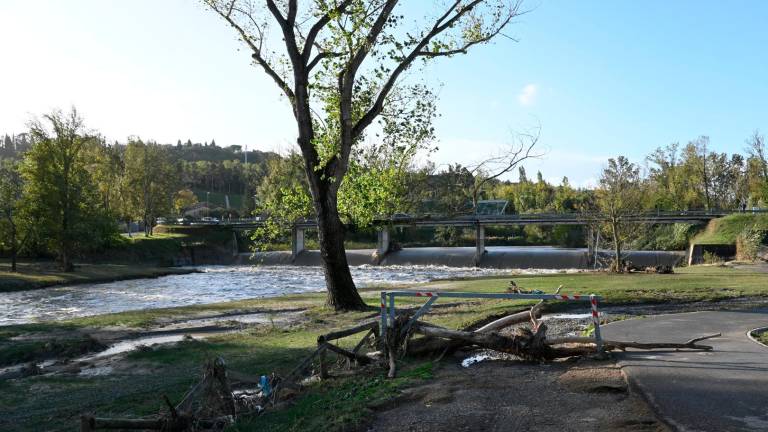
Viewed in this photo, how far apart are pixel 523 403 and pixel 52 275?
5354 centimetres

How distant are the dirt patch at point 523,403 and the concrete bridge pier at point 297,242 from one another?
7351 centimetres

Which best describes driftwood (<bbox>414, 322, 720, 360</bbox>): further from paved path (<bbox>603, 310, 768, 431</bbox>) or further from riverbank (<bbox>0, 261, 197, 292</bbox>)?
riverbank (<bbox>0, 261, 197, 292</bbox>)

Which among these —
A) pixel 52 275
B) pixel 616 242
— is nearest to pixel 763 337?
pixel 616 242

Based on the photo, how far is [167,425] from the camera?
8969mm

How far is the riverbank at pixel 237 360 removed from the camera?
1025 centimetres

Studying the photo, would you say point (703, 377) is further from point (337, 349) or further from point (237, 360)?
point (237, 360)

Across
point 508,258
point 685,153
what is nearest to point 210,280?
point 508,258

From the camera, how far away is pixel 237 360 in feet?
50.0

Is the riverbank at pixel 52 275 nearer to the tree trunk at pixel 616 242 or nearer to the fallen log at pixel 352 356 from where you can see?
the tree trunk at pixel 616 242

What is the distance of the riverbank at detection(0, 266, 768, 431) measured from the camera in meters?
10.2

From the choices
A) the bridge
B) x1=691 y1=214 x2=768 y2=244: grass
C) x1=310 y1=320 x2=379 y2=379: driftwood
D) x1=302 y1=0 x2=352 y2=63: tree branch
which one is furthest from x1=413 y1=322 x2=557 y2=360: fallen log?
x1=691 y1=214 x2=768 y2=244: grass

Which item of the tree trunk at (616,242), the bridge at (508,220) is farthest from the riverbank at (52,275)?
the tree trunk at (616,242)

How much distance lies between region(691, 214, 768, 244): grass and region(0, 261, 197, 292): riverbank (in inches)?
2087

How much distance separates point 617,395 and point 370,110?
16436 millimetres
